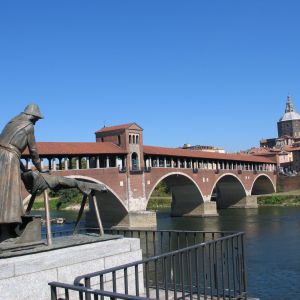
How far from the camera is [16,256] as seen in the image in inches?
222

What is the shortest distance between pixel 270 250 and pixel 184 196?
80.8 feet

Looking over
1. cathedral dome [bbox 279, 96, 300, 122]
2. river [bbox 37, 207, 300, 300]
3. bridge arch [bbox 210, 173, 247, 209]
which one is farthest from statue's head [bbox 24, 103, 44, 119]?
cathedral dome [bbox 279, 96, 300, 122]

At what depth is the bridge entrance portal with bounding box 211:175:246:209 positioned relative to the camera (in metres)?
55.8

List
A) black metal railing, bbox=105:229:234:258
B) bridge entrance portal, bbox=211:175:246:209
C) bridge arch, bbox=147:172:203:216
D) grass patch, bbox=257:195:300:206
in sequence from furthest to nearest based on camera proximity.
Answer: bridge entrance portal, bbox=211:175:246:209 < grass patch, bbox=257:195:300:206 < bridge arch, bbox=147:172:203:216 < black metal railing, bbox=105:229:234:258

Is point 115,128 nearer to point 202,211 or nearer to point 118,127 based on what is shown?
point 118,127

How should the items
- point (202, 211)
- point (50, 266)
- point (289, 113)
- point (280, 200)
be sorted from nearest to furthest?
point (50, 266) < point (202, 211) < point (280, 200) < point (289, 113)

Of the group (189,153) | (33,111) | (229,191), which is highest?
(189,153)

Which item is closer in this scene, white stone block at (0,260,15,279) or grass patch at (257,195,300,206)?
white stone block at (0,260,15,279)

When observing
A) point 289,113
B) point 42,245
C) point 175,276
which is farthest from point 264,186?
point 289,113

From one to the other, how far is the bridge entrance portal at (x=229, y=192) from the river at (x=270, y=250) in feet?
40.1

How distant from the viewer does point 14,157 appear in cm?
608

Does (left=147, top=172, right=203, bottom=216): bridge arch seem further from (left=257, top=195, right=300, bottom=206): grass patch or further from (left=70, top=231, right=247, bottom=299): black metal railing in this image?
(left=70, top=231, right=247, bottom=299): black metal railing

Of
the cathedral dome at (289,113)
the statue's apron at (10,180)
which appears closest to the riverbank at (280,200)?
the statue's apron at (10,180)

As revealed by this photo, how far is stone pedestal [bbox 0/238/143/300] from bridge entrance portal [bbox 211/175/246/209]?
49321 mm
